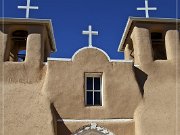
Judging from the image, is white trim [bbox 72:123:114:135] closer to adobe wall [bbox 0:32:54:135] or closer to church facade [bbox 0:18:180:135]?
church facade [bbox 0:18:180:135]

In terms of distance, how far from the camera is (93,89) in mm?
17734

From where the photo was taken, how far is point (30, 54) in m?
18.1

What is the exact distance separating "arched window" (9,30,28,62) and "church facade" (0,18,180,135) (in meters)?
1.15

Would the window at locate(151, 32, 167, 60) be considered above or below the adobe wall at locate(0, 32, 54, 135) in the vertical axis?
above

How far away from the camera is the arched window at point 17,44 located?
65.5 ft

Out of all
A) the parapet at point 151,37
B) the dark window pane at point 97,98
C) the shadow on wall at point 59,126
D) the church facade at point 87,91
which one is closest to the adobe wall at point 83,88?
the church facade at point 87,91

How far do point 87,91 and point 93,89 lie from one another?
0.31m

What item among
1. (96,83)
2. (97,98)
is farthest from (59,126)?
(96,83)

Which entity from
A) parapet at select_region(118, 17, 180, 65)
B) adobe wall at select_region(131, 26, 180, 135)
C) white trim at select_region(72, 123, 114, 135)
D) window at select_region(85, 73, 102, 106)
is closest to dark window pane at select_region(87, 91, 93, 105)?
window at select_region(85, 73, 102, 106)

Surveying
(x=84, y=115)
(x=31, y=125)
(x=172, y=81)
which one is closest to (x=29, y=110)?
(x=31, y=125)

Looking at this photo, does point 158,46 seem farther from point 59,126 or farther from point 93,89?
point 59,126

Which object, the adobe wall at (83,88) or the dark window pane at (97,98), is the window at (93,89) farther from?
the adobe wall at (83,88)

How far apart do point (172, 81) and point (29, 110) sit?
636 cm

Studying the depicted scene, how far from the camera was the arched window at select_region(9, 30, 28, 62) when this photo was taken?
19953 mm
